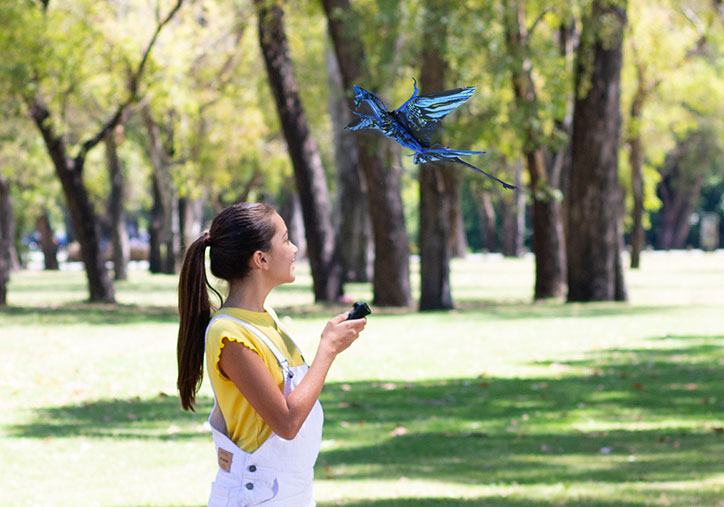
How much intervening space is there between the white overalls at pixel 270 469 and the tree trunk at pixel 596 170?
65.4ft

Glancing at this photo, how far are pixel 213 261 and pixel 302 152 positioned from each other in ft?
65.1

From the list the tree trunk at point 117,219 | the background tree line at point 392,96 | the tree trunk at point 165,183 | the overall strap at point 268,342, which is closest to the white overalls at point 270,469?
the overall strap at point 268,342

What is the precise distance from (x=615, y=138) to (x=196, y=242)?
2071 cm

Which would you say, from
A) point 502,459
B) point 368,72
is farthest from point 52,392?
point 368,72

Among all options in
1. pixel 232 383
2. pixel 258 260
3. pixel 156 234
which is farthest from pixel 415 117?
pixel 156 234

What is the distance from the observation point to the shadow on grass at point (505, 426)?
7859 mm

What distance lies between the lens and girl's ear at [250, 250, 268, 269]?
3574mm

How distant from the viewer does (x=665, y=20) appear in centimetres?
3641

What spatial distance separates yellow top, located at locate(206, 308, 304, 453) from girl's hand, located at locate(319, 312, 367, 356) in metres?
0.18

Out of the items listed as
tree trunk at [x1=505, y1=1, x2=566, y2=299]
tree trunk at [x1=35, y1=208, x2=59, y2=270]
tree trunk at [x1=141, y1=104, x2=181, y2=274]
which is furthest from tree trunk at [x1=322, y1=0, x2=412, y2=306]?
tree trunk at [x1=35, y1=208, x2=59, y2=270]

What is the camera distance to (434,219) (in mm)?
22094

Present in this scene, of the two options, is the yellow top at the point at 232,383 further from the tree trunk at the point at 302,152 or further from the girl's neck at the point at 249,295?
the tree trunk at the point at 302,152

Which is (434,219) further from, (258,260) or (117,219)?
(117,219)

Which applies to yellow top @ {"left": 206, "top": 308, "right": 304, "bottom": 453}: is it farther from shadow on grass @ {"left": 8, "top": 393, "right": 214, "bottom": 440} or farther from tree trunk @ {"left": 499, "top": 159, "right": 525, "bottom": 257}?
tree trunk @ {"left": 499, "top": 159, "right": 525, "bottom": 257}
